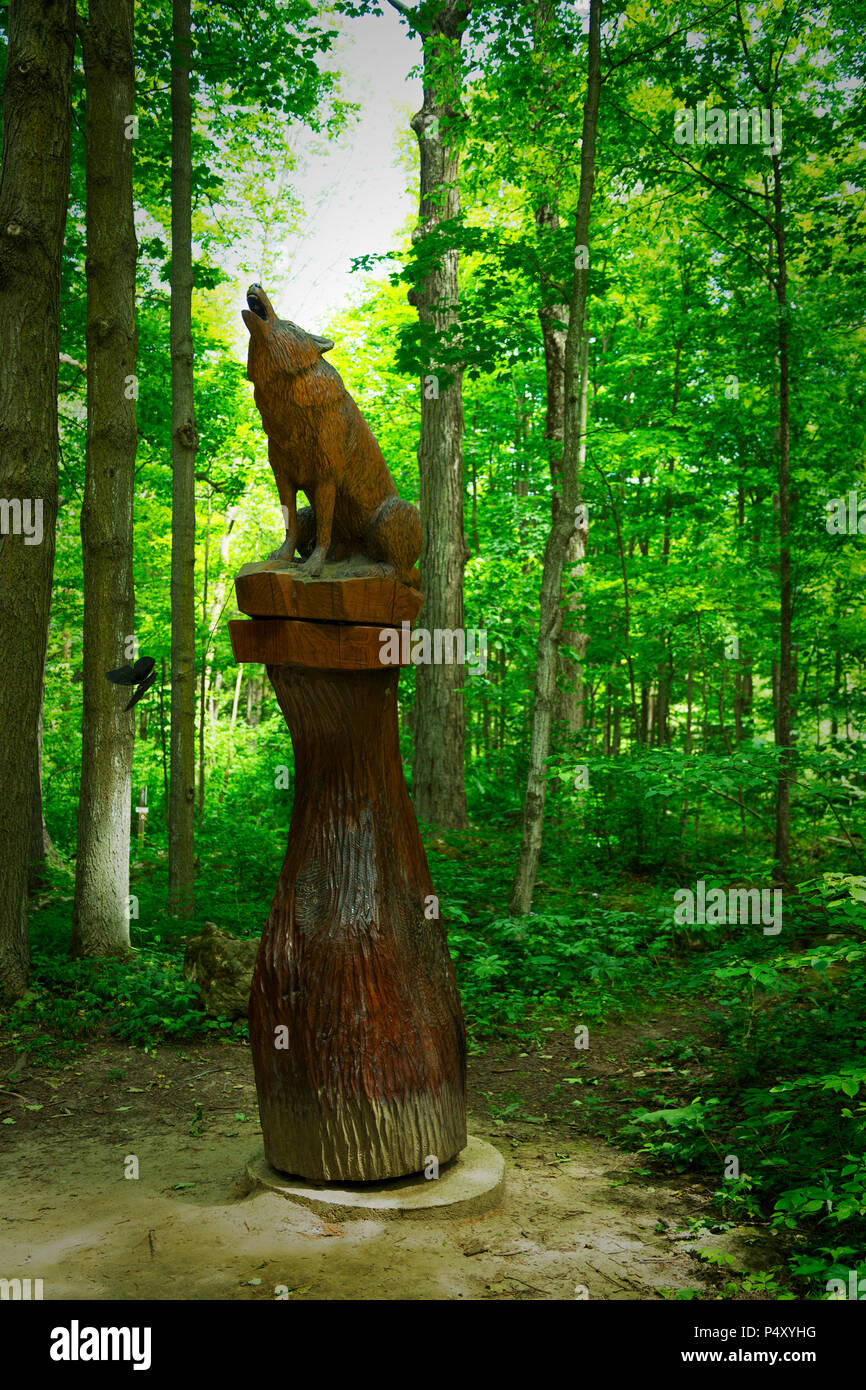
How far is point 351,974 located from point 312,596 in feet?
4.96

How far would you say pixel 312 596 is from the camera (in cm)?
382

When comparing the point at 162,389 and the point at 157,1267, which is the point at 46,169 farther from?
the point at 157,1267

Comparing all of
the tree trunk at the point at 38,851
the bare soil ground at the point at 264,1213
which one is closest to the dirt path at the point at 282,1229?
the bare soil ground at the point at 264,1213

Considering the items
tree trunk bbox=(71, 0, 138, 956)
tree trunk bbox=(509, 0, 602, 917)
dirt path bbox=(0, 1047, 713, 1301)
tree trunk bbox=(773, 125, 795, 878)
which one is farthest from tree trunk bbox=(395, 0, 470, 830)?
dirt path bbox=(0, 1047, 713, 1301)

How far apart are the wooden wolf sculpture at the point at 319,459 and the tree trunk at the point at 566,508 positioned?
400 centimetres

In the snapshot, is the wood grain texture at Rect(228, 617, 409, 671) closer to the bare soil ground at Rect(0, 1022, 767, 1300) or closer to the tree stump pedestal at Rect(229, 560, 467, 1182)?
the tree stump pedestal at Rect(229, 560, 467, 1182)

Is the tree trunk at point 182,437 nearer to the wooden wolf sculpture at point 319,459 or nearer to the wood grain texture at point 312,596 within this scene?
the wooden wolf sculpture at point 319,459

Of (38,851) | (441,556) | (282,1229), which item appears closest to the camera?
(282,1229)

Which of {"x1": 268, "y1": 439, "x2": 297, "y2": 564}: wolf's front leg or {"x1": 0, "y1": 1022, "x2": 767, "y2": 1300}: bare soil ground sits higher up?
{"x1": 268, "y1": 439, "x2": 297, "y2": 564}: wolf's front leg

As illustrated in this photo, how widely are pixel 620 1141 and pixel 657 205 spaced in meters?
10.9

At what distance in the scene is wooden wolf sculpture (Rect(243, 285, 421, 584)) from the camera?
396 centimetres

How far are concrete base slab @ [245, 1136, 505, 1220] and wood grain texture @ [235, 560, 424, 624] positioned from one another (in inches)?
88.3

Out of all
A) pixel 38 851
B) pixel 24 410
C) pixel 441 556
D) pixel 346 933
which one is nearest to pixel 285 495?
pixel 346 933

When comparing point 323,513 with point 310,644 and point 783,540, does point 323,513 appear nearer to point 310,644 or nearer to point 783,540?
point 310,644
